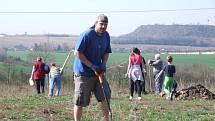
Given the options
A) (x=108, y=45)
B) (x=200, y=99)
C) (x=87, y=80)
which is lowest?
(x=200, y=99)

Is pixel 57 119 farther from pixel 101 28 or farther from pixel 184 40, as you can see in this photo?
pixel 184 40

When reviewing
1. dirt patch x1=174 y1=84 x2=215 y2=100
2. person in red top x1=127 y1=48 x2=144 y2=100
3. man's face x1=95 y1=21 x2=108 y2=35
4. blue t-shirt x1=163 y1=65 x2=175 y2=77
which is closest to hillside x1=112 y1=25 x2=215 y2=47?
dirt patch x1=174 y1=84 x2=215 y2=100

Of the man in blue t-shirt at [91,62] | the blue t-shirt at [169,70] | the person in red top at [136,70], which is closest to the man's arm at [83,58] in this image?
the man in blue t-shirt at [91,62]

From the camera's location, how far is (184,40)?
263ft

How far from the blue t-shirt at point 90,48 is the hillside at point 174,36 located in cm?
6568

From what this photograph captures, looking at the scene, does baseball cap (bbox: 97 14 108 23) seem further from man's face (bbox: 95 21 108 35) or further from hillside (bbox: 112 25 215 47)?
hillside (bbox: 112 25 215 47)

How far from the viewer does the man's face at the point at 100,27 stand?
7406 millimetres

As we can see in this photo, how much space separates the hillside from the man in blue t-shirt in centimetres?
6567

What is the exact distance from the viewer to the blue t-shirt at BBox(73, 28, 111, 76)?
7465mm

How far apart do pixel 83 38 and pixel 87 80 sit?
644 millimetres

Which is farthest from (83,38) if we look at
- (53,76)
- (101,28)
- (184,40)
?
(184,40)

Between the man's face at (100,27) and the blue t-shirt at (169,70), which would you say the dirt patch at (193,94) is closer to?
the blue t-shirt at (169,70)

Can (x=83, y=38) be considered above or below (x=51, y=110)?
above

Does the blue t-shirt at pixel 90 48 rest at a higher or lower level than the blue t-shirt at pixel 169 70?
higher
